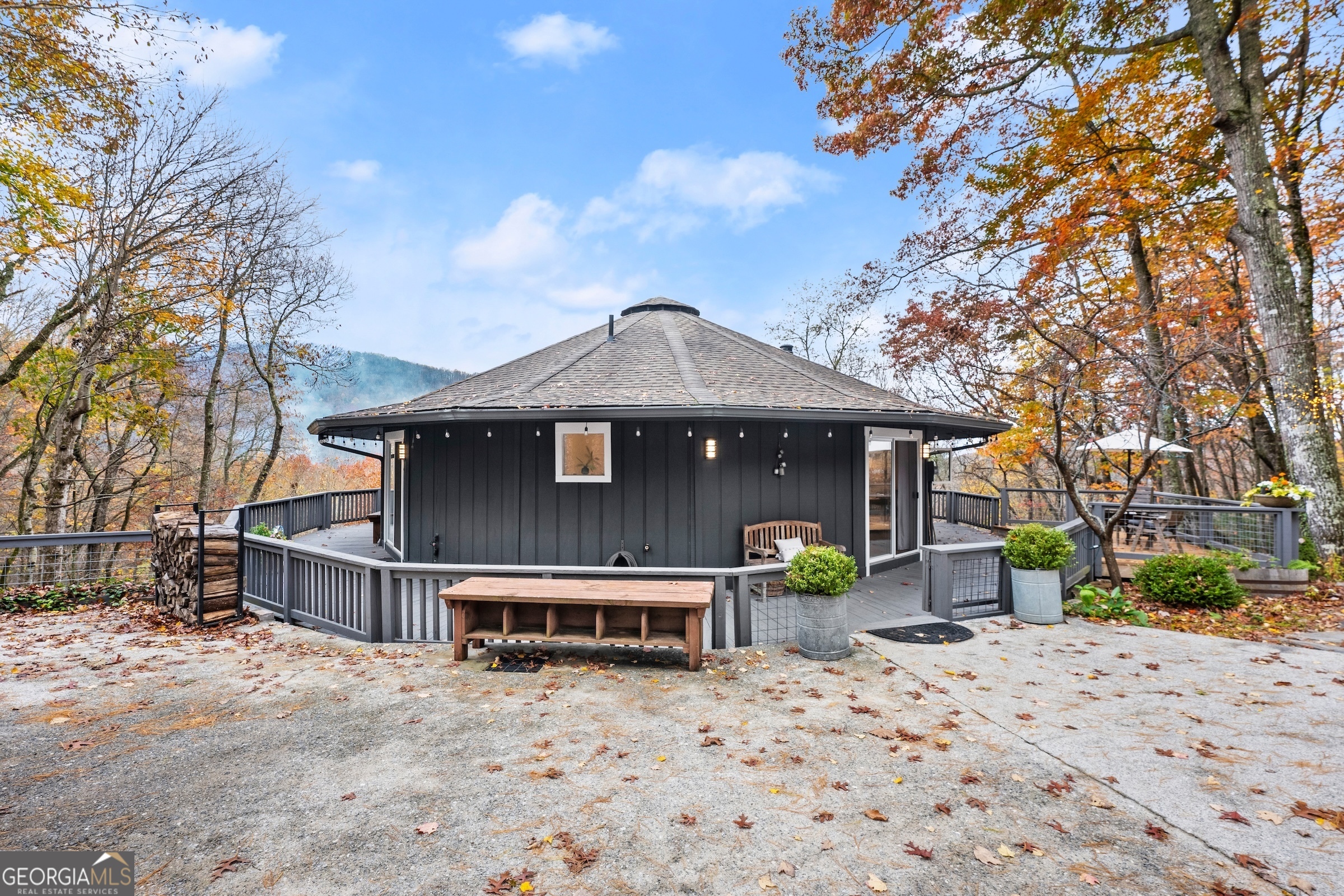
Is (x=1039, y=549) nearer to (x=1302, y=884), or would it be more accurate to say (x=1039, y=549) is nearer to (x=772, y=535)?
(x=772, y=535)

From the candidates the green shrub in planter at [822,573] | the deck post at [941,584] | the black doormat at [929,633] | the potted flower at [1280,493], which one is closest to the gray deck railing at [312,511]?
the green shrub in planter at [822,573]

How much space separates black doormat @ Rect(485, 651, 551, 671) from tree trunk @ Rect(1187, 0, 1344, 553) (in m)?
9.98

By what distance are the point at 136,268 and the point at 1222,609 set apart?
1549 centimetres

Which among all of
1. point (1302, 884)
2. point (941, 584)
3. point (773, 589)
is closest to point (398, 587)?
point (773, 589)

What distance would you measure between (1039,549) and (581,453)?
5.24 m

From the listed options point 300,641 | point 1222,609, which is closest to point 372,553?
point 300,641

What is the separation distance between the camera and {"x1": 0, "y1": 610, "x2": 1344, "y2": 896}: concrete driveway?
2062 millimetres

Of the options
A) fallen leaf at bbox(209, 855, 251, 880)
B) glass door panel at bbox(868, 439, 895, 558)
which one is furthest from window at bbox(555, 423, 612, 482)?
fallen leaf at bbox(209, 855, 251, 880)

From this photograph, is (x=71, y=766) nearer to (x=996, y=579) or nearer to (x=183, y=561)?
(x=183, y=561)

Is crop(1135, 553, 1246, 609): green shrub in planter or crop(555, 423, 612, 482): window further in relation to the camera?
crop(555, 423, 612, 482): window

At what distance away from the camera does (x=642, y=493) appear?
6812mm

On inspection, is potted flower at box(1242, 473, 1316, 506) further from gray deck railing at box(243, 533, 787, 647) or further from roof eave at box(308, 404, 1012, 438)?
gray deck railing at box(243, 533, 787, 647)

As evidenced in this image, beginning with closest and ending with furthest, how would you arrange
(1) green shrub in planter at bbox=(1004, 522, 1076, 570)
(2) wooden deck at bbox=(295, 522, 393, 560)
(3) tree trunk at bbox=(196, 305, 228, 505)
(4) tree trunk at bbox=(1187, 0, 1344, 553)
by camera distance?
(1) green shrub in planter at bbox=(1004, 522, 1076, 570) < (4) tree trunk at bbox=(1187, 0, 1344, 553) < (2) wooden deck at bbox=(295, 522, 393, 560) < (3) tree trunk at bbox=(196, 305, 228, 505)

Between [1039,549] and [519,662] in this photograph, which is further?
[1039,549]
